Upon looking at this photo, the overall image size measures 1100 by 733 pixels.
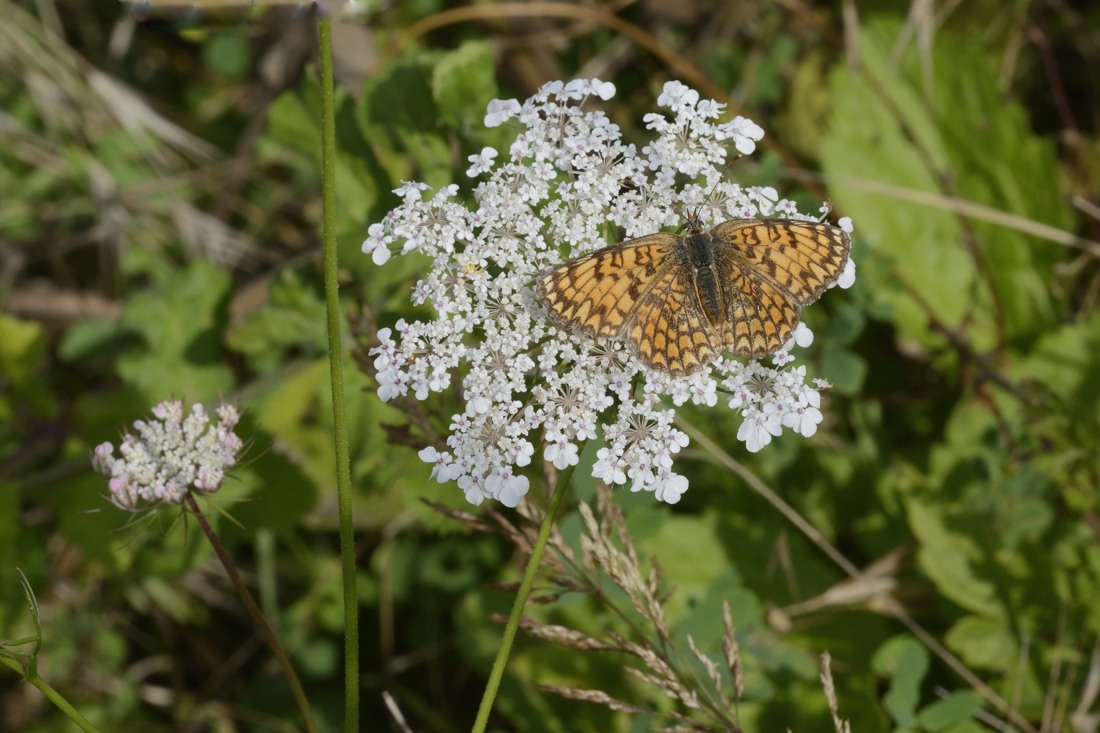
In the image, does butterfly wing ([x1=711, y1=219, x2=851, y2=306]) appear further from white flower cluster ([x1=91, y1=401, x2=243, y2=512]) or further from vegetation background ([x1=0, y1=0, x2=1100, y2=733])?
white flower cluster ([x1=91, y1=401, x2=243, y2=512])

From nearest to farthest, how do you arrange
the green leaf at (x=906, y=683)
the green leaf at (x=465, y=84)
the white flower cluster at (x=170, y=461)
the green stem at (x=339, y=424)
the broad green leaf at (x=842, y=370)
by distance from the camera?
the green stem at (x=339, y=424) → the white flower cluster at (x=170, y=461) → the green leaf at (x=906, y=683) → the green leaf at (x=465, y=84) → the broad green leaf at (x=842, y=370)

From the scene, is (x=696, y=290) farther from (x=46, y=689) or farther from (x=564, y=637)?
(x=46, y=689)

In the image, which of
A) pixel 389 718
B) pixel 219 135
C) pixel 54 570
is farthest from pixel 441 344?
pixel 219 135

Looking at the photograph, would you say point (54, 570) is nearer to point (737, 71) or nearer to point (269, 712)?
point (269, 712)

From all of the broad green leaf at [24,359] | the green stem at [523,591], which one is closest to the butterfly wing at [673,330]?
the green stem at [523,591]

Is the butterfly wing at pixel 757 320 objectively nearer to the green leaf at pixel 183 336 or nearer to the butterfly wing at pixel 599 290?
the butterfly wing at pixel 599 290

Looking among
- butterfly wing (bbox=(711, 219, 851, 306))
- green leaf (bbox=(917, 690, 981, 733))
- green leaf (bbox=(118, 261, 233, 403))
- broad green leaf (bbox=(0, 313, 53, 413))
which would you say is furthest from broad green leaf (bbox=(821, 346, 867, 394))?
broad green leaf (bbox=(0, 313, 53, 413))
